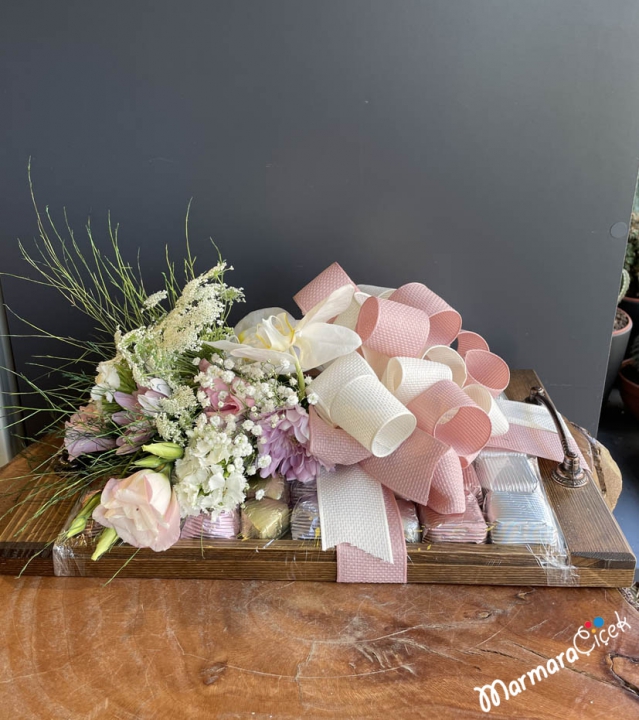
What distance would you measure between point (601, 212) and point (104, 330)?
3.00 ft

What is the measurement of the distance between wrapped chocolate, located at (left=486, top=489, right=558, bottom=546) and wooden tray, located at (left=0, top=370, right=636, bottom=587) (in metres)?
0.01

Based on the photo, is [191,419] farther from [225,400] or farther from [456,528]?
[456,528]

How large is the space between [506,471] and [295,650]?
14.4 inches

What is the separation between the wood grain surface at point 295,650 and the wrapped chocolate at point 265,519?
6cm

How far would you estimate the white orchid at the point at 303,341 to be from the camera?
2.64ft

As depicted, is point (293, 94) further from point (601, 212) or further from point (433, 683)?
point (433, 683)

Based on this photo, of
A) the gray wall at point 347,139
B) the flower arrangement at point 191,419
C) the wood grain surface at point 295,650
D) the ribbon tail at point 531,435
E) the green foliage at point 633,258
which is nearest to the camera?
the wood grain surface at point 295,650

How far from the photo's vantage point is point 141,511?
2.37 feet

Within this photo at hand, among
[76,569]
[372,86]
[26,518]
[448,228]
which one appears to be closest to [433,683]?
[76,569]

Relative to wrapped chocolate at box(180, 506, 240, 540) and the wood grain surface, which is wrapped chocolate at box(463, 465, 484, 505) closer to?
the wood grain surface

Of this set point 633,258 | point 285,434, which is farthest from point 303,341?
point 633,258

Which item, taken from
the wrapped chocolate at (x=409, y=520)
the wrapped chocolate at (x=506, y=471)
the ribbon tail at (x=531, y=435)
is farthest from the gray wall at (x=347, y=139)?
the wrapped chocolate at (x=409, y=520)

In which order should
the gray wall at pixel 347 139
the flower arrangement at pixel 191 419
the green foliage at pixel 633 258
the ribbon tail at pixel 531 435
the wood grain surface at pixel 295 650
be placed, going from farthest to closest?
1. the green foliage at pixel 633 258
2. the gray wall at pixel 347 139
3. the ribbon tail at pixel 531 435
4. the flower arrangement at pixel 191 419
5. the wood grain surface at pixel 295 650

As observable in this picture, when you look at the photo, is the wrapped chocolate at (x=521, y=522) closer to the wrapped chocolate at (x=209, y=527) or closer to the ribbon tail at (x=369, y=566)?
the ribbon tail at (x=369, y=566)
